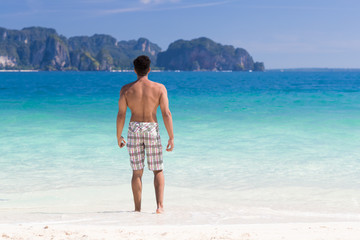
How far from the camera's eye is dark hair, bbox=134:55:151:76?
4176 millimetres

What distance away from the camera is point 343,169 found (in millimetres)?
7406

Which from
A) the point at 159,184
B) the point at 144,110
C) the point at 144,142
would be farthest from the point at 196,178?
the point at 144,110

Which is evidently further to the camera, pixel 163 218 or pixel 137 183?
pixel 137 183

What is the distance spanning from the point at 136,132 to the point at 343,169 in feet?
15.8

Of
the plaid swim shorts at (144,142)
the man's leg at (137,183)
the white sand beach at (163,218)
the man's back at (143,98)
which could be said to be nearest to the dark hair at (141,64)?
the man's back at (143,98)

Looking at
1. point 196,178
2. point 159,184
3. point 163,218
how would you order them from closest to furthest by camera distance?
point 163,218 < point 159,184 < point 196,178

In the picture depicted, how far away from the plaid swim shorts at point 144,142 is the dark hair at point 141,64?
21.7 inches

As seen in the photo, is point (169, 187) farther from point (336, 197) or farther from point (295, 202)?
point (336, 197)

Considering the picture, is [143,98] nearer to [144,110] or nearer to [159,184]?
[144,110]

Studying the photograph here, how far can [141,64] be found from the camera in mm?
4180

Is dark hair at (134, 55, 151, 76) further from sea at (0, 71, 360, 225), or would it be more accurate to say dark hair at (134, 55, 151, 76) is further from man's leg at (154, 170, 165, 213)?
sea at (0, 71, 360, 225)

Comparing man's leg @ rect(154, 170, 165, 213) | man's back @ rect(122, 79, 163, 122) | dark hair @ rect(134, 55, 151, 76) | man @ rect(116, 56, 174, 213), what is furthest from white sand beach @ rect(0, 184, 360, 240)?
dark hair @ rect(134, 55, 151, 76)

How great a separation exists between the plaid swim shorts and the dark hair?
55cm

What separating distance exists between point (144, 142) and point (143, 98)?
46 cm
